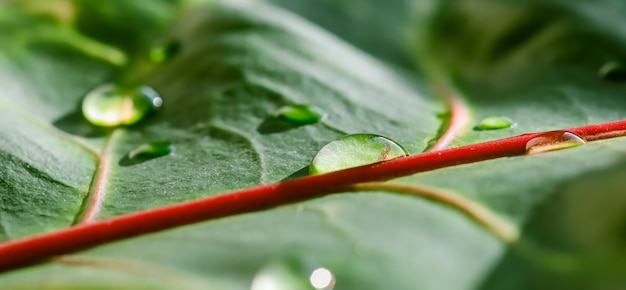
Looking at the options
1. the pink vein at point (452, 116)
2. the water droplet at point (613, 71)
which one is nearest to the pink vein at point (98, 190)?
the pink vein at point (452, 116)

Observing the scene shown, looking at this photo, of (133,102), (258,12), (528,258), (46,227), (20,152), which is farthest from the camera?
(258,12)

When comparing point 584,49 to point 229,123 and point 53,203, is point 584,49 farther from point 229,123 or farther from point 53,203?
point 53,203

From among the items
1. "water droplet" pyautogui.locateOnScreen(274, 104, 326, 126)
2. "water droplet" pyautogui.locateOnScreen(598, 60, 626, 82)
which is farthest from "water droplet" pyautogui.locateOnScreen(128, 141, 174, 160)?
"water droplet" pyautogui.locateOnScreen(598, 60, 626, 82)

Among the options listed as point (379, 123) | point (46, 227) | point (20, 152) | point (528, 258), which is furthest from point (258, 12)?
point (528, 258)

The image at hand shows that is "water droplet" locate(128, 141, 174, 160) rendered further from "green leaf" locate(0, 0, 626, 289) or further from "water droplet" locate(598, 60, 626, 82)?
"water droplet" locate(598, 60, 626, 82)

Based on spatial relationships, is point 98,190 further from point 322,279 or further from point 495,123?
point 495,123

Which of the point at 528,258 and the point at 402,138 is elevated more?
the point at 402,138

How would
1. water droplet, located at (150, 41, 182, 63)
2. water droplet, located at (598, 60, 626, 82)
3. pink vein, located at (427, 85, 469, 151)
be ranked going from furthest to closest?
water droplet, located at (150, 41, 182, 63), water droplet, located at (598, 60, 626, 82), pink vein, located at (427, 85, 469, 151)
